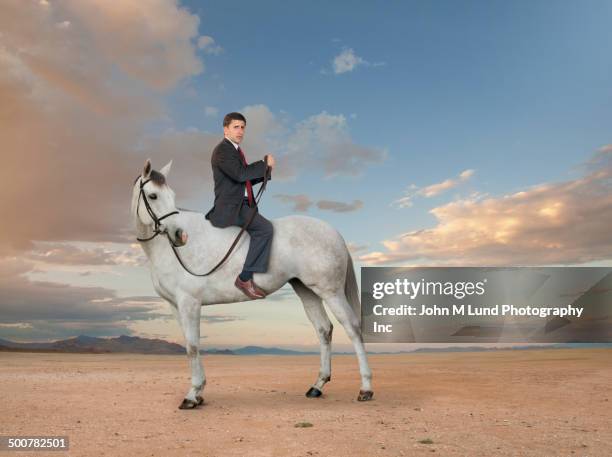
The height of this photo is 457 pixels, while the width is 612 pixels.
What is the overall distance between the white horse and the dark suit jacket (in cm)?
23

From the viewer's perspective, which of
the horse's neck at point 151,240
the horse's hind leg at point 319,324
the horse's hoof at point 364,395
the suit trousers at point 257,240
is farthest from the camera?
the horse's hind leg at point 319,324

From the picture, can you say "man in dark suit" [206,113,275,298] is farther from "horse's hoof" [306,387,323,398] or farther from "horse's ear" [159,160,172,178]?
"horse's hoof" [306,387,323,398]

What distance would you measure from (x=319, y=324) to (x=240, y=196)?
2.48 metres

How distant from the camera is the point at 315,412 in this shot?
26.0 feet

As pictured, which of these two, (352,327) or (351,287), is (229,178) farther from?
(352,327)

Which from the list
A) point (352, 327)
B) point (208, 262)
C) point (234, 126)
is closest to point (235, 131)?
point (234, 126)

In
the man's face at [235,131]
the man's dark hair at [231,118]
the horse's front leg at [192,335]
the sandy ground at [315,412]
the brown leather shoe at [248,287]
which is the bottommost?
the sandy ground at [315,412]

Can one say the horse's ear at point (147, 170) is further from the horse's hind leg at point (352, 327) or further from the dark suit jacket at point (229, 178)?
the horse's hind leg at point (352, 327)

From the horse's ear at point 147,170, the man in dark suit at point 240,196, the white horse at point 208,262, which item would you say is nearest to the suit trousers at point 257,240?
the man in dark suit at point 240,196

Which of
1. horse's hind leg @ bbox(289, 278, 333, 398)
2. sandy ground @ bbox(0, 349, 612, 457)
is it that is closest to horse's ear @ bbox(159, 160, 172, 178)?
horse's hind leg @ bbox(289, 278, 333, 398)

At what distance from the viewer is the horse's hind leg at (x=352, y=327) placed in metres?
8.70

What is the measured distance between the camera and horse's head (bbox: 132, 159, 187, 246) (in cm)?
840

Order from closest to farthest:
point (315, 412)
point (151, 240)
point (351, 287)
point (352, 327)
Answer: point (315, 412) < point (151, 240) < point (352, 327) < point (351, 287)

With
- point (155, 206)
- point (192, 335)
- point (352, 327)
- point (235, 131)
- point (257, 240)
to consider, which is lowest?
point (192, 335)
